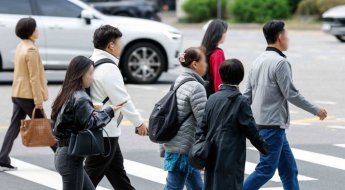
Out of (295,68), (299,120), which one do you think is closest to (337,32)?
(295,68)

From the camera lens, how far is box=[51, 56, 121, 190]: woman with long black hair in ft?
23.7

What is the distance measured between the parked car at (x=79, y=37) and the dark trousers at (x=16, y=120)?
7.86m

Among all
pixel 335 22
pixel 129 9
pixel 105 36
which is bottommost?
pixel 129 9

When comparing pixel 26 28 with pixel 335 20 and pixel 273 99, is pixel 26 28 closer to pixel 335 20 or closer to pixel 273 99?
pixel 273 99

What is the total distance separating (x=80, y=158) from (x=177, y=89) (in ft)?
3.11

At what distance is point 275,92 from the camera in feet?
27.6

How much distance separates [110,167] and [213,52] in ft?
6.67

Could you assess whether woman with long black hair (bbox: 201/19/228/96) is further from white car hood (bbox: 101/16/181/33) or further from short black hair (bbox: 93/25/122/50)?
white car hood (bbox: 101/16/181/33)

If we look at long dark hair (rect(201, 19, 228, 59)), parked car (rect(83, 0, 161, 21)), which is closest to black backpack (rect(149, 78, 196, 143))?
long dark hair (rect(201, 19, 228, 59))

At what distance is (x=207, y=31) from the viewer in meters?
9.89

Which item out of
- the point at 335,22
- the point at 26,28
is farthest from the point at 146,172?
the point at 335,22

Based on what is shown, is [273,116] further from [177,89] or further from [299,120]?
[299,120]

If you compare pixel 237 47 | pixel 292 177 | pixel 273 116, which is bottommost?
Result: pixel 237 47

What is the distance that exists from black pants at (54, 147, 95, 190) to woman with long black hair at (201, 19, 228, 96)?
2629 mm
